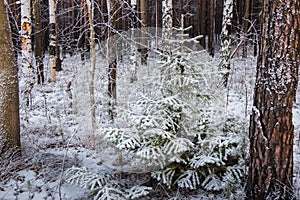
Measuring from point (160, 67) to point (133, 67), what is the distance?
7.14 m

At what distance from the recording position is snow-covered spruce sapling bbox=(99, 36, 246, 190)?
4023 mm

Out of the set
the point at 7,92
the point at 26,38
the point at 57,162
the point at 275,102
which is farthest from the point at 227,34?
the point at 7,92

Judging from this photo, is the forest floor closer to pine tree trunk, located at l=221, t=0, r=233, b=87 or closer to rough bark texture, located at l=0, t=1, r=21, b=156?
rough bark texture, located at l=0, t=1, r=21, b=156

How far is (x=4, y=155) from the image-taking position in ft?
16.3

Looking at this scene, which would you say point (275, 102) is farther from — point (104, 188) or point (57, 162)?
point (57, 162)

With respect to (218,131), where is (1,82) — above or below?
above

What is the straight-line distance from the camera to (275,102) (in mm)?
3379

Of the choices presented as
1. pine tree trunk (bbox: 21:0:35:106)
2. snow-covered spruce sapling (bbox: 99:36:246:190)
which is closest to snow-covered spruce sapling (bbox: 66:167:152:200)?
snow-covered spruce sapling (bbox: 99:36:246:190)

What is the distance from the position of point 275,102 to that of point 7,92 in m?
4.14

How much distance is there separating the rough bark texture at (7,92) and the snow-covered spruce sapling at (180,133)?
75.3 inches

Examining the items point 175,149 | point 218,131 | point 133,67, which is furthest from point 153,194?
point 133,67

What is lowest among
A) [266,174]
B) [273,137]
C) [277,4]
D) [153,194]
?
[153,194]

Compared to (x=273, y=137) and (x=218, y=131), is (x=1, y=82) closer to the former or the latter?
(x=218, y=131)

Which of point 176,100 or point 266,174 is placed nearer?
point 266,174
